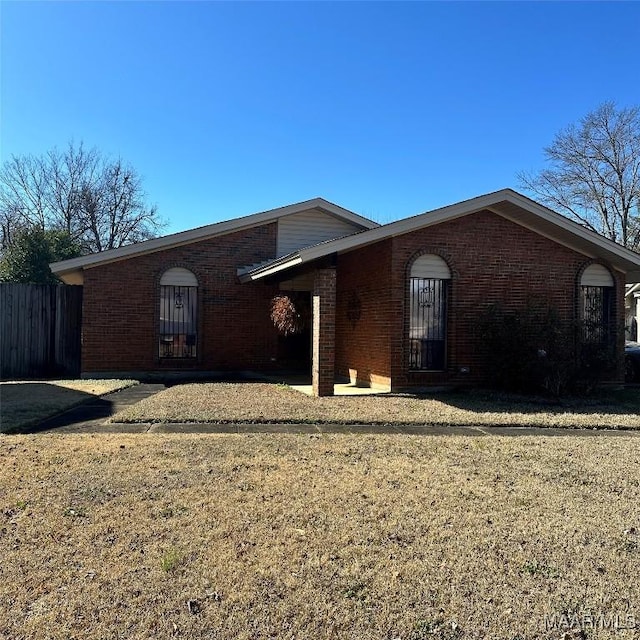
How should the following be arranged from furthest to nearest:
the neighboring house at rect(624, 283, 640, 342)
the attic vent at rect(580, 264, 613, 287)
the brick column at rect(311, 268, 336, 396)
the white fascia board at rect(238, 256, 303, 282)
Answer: the neighboring house at rect(624, 283, 640, 342) < the attic vent at rect(580, 264, 613, 287) < the brick column at rect(311, 268, 336, 396) < the white fascia board at rect(238, 256, 303, 282)

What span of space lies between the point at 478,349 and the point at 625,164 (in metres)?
31.1

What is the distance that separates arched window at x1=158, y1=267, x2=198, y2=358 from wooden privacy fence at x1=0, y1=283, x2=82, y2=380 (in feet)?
7.95

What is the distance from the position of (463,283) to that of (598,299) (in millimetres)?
3608

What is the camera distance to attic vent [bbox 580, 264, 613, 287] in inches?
485

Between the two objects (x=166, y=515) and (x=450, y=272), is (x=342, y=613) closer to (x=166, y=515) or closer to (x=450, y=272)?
(x=166, y=515)

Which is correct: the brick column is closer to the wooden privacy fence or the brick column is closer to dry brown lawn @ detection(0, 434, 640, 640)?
dry brown lawn @ detection(0, 434, 640, 640)

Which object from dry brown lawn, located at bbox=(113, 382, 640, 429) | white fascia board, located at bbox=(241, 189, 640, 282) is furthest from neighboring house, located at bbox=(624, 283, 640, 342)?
dry brown lawn, located at bbox=(113, 382, 640, 429)

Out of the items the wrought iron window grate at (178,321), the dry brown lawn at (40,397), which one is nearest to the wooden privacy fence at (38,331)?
the dry brown lawn at (40,397)

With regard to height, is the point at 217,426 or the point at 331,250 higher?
the point at 331,250

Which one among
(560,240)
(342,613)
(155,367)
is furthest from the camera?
(155,367)

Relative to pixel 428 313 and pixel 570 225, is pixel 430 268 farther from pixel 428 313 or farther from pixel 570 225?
pixel 570 225

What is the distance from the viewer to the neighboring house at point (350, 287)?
1089cm

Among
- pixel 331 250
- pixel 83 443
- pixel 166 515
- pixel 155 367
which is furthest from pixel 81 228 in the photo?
pixel 166 515

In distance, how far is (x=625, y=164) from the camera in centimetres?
3566
